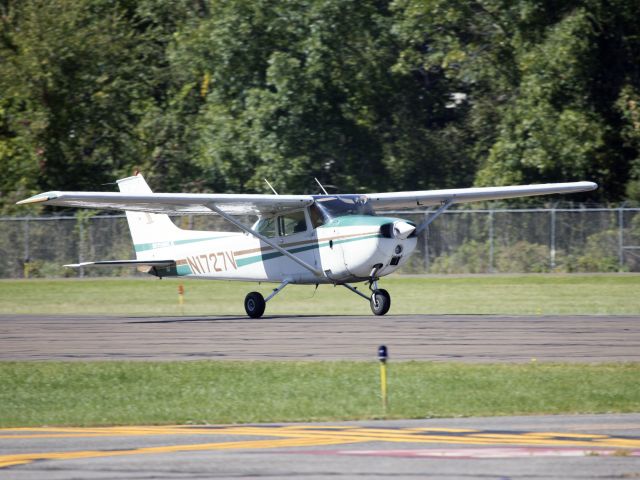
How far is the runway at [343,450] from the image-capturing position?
917 centimetres

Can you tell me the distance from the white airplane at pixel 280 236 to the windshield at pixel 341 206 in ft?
0.07

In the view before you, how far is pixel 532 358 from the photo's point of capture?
15867 mm

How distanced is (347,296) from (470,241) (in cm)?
795

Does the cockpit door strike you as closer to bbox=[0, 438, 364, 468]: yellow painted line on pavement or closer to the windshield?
the windshield

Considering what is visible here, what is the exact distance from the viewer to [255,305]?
24.1 metres

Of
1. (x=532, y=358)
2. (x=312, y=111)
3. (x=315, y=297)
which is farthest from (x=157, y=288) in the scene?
(x=532, y=358)

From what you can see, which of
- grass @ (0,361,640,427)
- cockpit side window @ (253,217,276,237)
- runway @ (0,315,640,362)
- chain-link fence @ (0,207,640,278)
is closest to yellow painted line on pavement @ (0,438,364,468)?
grass @ (0,361,640,427)

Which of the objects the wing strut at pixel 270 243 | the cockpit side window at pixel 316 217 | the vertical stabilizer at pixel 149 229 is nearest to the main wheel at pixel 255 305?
the wing strut at pixel 270 243

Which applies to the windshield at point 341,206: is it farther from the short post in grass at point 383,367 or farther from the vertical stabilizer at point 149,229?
the short post in grass at point 383,367

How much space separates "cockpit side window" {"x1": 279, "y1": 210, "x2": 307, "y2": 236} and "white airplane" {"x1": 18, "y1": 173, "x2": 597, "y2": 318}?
0.02 meters

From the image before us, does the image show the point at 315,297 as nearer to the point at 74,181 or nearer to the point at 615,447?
the point at 74,181

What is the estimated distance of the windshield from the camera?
2341 cm

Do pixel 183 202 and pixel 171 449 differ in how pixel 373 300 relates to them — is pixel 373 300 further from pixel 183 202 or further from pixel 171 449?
pixel 171 449

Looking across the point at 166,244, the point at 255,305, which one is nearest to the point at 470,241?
the point at 166,244
